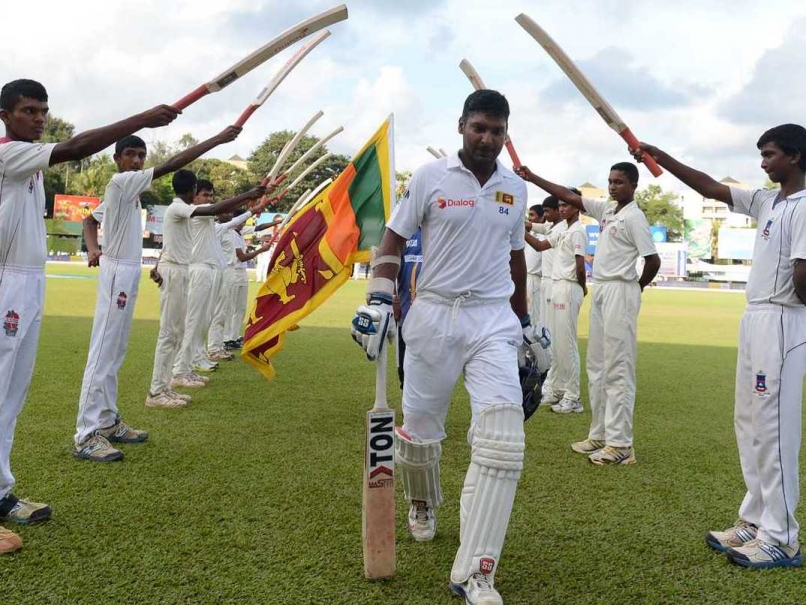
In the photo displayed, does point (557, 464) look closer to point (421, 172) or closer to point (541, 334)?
point (541, 334)

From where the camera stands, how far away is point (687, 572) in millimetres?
3723

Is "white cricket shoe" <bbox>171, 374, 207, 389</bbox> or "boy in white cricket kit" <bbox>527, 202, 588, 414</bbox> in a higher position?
"boy in white cricket kit" <bbox>527, 202, 588, 414</bbox>

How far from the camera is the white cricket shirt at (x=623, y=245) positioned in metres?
5.94

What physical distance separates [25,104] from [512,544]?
12.9 feet

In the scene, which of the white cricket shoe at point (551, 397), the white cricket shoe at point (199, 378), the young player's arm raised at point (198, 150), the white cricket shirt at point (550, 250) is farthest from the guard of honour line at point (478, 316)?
the white cricket shoe at point (199, 378)

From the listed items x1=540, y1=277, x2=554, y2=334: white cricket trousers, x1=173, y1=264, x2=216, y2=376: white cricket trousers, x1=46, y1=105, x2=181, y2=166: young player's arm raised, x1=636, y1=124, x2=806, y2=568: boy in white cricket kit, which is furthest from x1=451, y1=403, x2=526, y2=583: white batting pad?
x1=173, y1=264, x2=216, y2=376: white cricket trousers

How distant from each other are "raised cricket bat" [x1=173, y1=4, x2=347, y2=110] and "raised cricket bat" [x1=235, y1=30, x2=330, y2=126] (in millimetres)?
624

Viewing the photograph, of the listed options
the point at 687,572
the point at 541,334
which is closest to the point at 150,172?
the point at 541,334

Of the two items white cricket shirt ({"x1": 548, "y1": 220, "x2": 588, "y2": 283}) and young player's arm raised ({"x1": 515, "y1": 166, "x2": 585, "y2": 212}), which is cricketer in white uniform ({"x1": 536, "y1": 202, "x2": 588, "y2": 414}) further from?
young player's arm raised ({"x1": 515, "y1": 166, "x2": 585, "y2": 212})

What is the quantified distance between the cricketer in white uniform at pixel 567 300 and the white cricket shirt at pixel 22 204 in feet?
19.0

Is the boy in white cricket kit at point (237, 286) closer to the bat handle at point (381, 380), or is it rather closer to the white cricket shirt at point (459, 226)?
the white cricket shirt at point (459, 226)

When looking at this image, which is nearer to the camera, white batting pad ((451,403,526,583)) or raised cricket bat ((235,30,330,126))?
white batting pad ((451,403,526,583))

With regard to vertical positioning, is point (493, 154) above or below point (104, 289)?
above

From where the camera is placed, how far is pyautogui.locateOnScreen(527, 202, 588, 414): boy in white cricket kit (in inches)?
324
